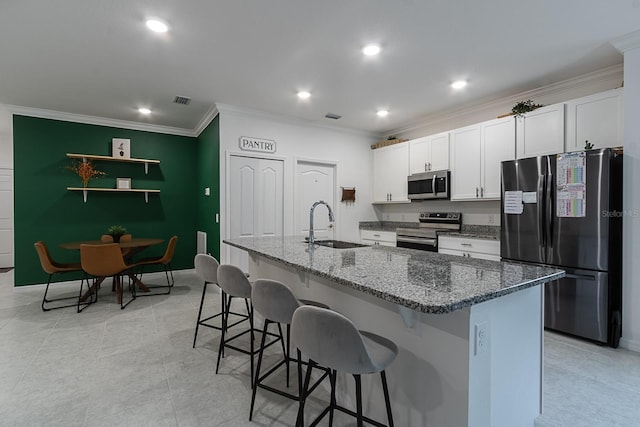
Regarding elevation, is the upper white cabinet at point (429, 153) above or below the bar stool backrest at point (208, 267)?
above

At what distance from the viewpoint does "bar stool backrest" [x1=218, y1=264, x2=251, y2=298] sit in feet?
6.91

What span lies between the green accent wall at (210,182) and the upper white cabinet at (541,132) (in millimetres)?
3834

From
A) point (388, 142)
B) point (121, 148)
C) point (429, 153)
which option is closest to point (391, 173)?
point (388, 142)

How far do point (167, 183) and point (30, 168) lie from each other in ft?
6.01

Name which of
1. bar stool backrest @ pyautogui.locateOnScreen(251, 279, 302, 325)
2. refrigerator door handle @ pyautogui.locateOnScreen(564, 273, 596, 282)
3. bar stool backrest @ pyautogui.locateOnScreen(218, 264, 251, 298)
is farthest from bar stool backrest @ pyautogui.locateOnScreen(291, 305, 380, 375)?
refrigerator door handle @ pyautogui.locateOnScreen(564, 273, 596, 282)

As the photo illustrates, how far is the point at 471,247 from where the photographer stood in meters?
3.79

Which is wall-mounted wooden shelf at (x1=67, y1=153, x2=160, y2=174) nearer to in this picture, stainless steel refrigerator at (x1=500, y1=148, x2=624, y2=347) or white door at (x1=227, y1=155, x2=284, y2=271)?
white door at (x1=227, y1=155, x2=284, y2=271)

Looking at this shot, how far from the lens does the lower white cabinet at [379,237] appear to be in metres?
4.91

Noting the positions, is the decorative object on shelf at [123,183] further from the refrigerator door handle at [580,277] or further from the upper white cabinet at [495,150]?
the refrigerator door handle at [580,277]

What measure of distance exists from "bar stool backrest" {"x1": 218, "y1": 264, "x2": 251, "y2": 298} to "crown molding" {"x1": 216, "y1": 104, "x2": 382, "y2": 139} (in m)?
2.84

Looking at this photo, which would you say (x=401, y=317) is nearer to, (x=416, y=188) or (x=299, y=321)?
(x=299, y=321)

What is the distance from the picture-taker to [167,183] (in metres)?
5.52

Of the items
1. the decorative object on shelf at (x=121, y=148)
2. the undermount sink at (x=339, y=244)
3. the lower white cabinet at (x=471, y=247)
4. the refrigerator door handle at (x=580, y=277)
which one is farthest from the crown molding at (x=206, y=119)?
the refrigerator door handle at (x=580, y=277)

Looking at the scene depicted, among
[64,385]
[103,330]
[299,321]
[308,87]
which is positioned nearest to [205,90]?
[308,87]
